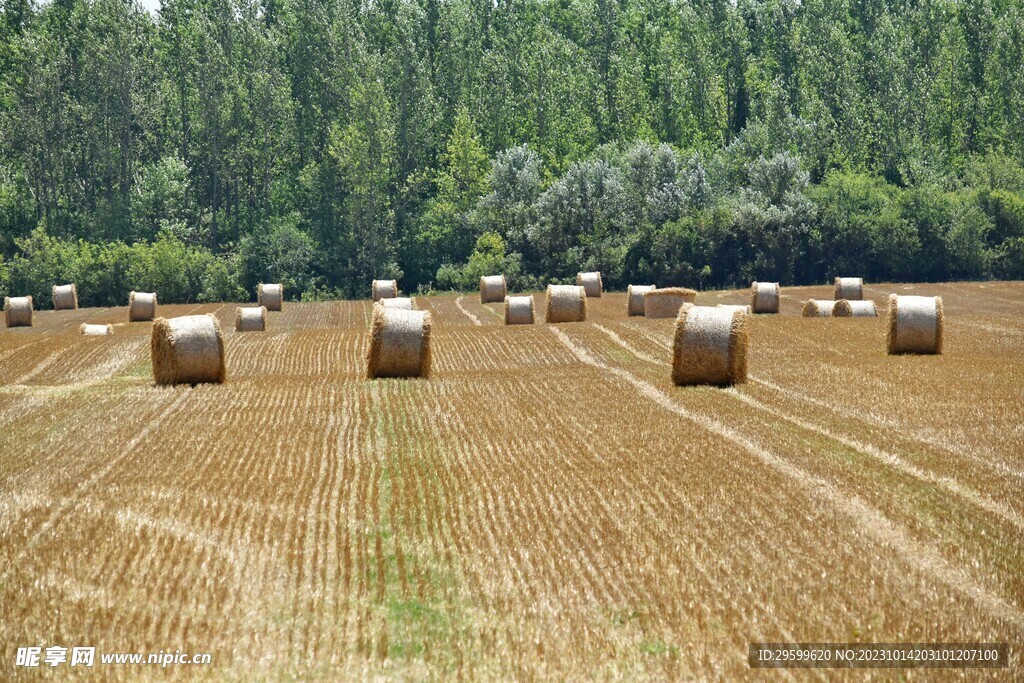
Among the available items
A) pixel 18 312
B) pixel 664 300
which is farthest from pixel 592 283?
pixel 18 312

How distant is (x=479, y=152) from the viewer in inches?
3290

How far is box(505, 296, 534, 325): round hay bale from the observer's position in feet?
120

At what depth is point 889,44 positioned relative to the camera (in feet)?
300

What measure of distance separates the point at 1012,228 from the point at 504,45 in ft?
125

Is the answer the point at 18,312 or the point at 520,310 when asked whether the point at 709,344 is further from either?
the point at 18,312

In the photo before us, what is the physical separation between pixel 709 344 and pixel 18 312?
31.8 metres

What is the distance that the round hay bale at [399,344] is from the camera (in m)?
22.3

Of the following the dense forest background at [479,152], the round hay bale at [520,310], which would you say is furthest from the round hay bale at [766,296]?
the dense forest background at [479,152]

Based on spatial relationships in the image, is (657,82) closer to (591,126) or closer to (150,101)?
(591,126)

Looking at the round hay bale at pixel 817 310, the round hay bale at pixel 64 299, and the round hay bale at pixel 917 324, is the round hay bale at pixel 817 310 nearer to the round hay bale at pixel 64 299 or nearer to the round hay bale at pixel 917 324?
the round hay bale at pixel 917 324

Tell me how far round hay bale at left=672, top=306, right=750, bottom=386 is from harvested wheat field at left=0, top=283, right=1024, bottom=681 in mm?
423

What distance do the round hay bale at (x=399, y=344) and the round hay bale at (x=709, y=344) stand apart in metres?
4.39

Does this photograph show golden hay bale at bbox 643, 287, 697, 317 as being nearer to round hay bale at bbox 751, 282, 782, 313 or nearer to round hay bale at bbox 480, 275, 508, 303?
round hay bale at bbox 751, 282, 782, 313

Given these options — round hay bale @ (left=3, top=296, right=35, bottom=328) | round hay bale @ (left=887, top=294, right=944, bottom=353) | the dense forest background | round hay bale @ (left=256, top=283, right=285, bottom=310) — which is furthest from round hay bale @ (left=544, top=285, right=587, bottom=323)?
the dense forest background
